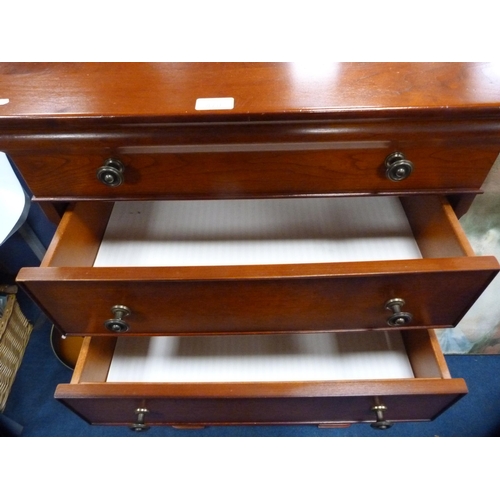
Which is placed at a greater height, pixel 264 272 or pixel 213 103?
pixel 213 103

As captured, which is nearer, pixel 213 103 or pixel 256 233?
pixel 213 103

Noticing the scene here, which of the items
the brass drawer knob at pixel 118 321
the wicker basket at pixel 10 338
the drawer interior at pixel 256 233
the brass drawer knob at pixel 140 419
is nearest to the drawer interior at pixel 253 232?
the drawer interior at pixel 256 233

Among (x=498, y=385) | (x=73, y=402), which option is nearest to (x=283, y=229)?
(x=73, y=402)

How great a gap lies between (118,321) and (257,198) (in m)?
0.25

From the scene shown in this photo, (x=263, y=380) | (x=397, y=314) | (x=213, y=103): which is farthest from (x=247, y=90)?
(x=263, y=380)


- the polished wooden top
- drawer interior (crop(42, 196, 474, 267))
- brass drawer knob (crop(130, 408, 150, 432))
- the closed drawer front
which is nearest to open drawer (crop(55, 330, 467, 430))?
brass drawer knob (crop(130, 408, 150, 432))

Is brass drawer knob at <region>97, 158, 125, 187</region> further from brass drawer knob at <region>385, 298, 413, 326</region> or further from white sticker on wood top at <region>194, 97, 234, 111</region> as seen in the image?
brass drawer knob at <region>385, 298, 413, 326</region>

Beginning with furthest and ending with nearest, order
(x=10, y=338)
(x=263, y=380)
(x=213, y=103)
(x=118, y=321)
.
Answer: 1. (x=10, y=338)
2. (x=263, y=380)
3. (x=118, y=321)
4. (x=213, y=103)

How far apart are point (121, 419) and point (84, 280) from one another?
33cm

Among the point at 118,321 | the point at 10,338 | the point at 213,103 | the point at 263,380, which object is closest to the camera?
the point at 213,103

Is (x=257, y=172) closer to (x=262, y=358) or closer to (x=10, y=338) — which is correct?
(x=262, y=358)

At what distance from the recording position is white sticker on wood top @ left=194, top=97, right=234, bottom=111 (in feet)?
1.40

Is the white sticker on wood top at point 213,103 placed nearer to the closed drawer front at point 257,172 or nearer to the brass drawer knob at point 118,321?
the closed drawer front at point 257,172

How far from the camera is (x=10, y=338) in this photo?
3.25 feet
